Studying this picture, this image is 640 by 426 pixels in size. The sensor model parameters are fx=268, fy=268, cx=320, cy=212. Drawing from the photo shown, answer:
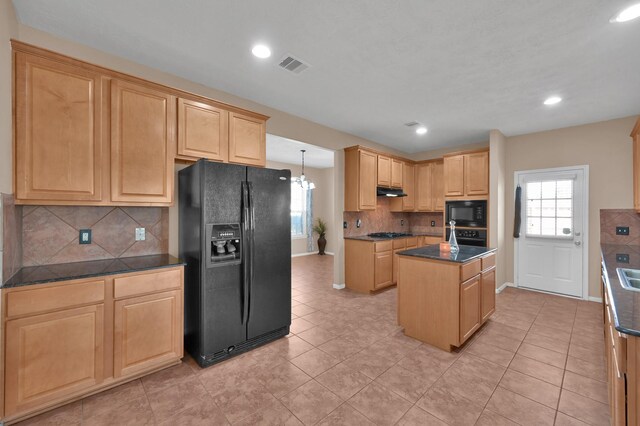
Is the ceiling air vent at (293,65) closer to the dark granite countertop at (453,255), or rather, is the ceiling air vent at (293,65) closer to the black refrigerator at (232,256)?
the black refrigerator at (232,256)

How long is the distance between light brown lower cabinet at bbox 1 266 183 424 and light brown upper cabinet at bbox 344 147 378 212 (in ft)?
9.99

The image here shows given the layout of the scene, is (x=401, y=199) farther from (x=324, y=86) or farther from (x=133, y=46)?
(x=133, y=46)

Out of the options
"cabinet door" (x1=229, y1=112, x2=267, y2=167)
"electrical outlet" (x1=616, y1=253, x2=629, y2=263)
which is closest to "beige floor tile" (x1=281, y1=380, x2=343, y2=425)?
"cabinet door" (x1=229, y1=112, x2=267, y2=167)

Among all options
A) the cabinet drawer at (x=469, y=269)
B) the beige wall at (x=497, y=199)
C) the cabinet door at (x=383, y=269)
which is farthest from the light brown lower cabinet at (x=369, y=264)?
the cabinet drawer at (x=469, y=269)

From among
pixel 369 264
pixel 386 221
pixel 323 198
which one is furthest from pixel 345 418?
pixel 323 198

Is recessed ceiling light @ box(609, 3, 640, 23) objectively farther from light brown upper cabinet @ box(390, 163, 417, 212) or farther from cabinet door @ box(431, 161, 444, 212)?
light brown upper cabinet @ box(390, 163, 417, 212)

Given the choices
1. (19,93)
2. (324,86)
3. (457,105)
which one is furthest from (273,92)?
(457,105)

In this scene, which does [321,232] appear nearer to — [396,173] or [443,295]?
[396,173]

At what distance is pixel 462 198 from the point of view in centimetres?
491

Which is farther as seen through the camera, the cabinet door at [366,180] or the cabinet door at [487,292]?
the cabinet door at [366,180]

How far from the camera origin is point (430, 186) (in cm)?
569

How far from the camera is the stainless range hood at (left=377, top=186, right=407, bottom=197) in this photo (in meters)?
5.08

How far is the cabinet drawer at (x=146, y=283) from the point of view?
79.9 inches

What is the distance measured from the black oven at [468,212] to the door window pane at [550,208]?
30.2 inches
